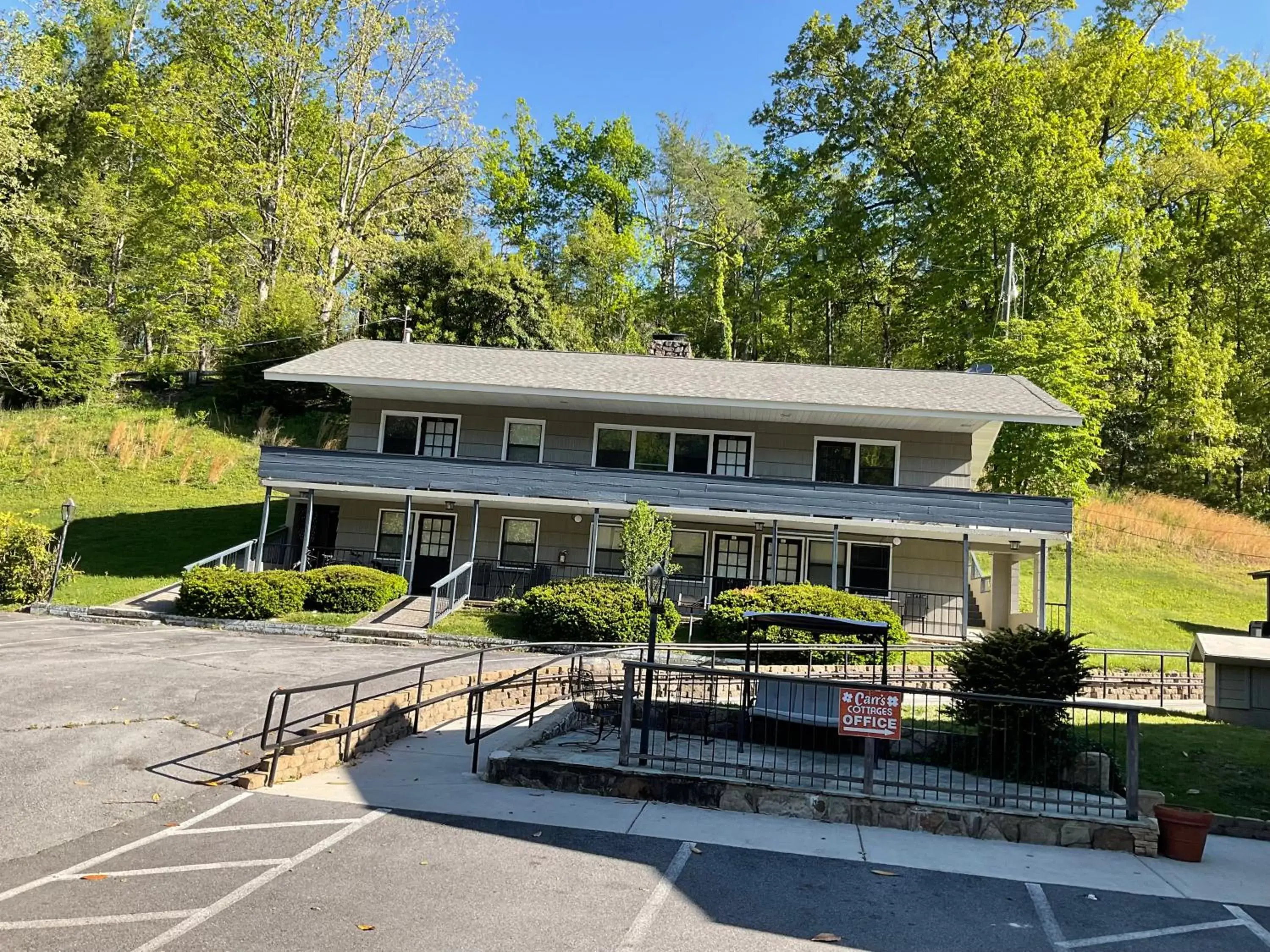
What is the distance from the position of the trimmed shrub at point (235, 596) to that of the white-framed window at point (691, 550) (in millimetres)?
10857

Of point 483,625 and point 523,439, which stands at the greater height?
point 523,439

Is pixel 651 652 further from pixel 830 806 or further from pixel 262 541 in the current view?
pixel 262 541

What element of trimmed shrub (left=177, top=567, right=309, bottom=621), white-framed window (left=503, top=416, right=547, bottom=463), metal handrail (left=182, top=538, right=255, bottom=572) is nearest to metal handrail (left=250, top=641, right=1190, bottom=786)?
trimmed shrub (left=177, top=567, right=309, bottom=621)

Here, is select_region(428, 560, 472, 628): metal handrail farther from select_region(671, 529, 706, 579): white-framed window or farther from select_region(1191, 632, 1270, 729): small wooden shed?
select_region(1191, 632, 1270, 729): small wooden shed

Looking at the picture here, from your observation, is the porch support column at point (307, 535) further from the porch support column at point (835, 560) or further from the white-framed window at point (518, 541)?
the porch support column at point (835, 560)

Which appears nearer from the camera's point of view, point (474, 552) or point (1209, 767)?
point (1209, 767)

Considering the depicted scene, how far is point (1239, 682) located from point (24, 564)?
27321 millimetres

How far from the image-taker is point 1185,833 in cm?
812

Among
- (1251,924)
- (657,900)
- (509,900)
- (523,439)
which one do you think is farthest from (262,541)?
(1251,924)

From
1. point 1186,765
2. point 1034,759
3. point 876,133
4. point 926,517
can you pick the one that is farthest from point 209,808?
point 876,133

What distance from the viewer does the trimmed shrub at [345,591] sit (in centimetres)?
2156

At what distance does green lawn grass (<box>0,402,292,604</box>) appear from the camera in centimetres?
2580

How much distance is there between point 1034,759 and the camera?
33.2 ft

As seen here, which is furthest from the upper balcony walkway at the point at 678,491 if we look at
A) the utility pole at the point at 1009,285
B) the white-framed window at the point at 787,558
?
the utility pole at the point at 1009,285
